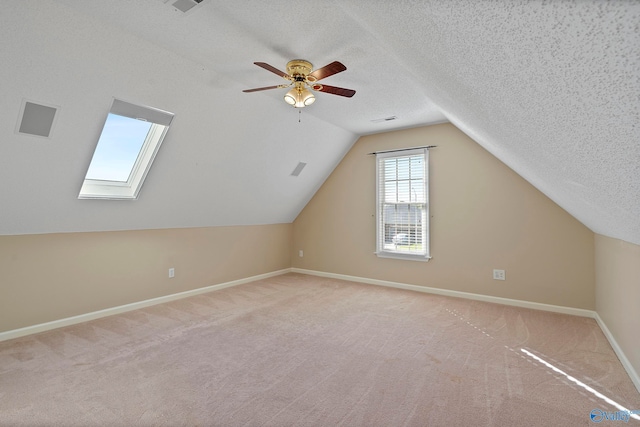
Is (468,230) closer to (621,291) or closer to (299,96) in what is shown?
(621,291)

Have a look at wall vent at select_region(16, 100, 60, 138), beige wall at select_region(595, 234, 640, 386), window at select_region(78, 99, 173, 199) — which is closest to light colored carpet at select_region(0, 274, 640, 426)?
beige wall at select_region(595, 234, 640, 386)

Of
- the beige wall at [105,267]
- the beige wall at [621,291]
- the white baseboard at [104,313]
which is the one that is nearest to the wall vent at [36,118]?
the beige wall at [105,267]

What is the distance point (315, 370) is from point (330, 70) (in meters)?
2.33

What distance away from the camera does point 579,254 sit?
3648 mm

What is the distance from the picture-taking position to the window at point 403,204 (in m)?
4.71

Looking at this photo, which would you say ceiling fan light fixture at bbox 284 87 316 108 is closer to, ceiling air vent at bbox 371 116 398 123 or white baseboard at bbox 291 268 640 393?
ceiling air vent at bbox 371 116 398 123

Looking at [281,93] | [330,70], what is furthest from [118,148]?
[330,70]

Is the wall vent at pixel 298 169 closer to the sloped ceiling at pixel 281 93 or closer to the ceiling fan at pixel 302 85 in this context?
the sloped ceiling at pixel 281 93

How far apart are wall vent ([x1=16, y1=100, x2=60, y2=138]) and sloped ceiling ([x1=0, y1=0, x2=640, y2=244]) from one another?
61mm

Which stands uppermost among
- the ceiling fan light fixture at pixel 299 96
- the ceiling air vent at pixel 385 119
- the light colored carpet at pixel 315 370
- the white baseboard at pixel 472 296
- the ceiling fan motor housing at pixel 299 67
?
the ceiling air vent at pixel 385 119

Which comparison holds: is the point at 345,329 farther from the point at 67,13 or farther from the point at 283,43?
the point at 67,13

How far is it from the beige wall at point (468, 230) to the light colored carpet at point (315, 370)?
0.48 m

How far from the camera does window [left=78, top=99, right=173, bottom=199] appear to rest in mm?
2986

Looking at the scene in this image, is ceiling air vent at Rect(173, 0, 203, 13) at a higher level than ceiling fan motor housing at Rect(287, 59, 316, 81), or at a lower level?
higher
